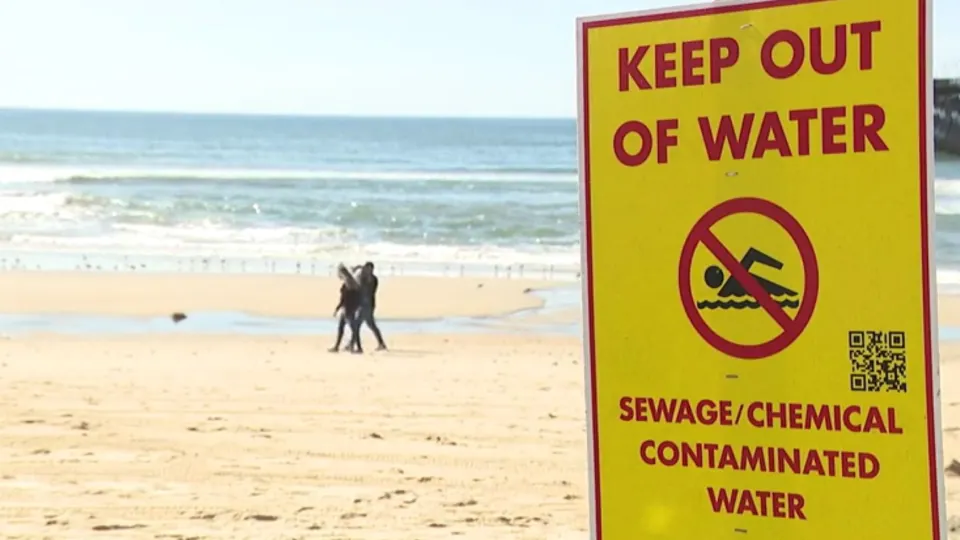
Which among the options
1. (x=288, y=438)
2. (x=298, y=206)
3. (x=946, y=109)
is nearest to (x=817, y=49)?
(x=946, y=109)

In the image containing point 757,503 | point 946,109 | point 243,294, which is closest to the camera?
point 757,503

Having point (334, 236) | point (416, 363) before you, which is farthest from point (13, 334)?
point (334, 236)

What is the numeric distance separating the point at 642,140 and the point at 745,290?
224mm

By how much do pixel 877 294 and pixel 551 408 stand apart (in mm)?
7456

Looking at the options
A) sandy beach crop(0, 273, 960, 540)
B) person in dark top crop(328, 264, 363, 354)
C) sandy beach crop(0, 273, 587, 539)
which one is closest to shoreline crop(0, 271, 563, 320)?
sandy beach crop(0, 273, 960, 540)

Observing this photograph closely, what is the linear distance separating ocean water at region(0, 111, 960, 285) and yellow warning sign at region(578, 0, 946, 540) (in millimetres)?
3902

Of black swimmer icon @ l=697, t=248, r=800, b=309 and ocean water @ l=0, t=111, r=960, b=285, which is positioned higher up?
ocean water @ l=0, t=111, r=960, b=285

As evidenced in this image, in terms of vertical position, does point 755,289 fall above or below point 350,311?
above

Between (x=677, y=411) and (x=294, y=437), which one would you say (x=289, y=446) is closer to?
(x=294, y=437)

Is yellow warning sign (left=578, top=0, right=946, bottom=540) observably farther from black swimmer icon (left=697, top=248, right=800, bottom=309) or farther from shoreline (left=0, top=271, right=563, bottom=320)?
shoreline (left=0, top=271, right=563, bottom=320)

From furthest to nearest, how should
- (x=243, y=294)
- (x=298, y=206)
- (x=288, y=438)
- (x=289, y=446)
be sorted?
(x=298, y=206) < (x=243, y=294) < (x=288, y=438) < (x=289, y=446)

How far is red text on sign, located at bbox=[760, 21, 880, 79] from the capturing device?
1.45 meters

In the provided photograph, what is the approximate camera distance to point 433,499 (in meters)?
6.16

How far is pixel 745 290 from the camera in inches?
59.2
